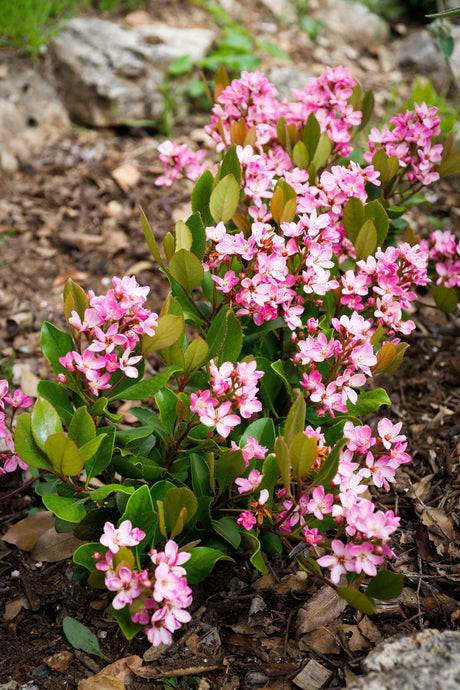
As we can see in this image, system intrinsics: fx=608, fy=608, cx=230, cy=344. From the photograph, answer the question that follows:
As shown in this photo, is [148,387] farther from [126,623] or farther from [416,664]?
[416,664]

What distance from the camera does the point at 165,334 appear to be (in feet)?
5.34

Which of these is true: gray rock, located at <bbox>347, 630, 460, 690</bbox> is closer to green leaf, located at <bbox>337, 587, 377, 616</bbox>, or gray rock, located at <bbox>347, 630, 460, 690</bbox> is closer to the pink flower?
green leaf, located at <bbox>337, 587, 377, 616</bbox>

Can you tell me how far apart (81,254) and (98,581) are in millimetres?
2128

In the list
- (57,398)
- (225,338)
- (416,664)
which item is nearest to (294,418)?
(225,338)

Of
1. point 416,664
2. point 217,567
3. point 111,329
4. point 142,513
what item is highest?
point 111,329

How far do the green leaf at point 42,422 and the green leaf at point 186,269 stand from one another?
0.53 meters

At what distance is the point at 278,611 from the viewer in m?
1.88

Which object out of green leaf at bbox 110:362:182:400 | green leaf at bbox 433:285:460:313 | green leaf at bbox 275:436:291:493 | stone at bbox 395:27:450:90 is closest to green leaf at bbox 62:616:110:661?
green leaf at bbox 110:362:182:400

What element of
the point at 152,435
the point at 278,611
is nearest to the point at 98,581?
the point at 152,435

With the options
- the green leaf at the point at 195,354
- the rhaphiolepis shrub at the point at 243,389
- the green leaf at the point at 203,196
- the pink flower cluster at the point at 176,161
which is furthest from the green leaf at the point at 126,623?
the pink flower cluster at the point at 176,161

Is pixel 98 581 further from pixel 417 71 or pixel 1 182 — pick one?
pixel 417 71

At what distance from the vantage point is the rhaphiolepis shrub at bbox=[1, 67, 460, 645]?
4.88 ft

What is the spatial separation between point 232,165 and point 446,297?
0.93 m

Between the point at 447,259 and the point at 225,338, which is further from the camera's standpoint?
the point at 447,259
